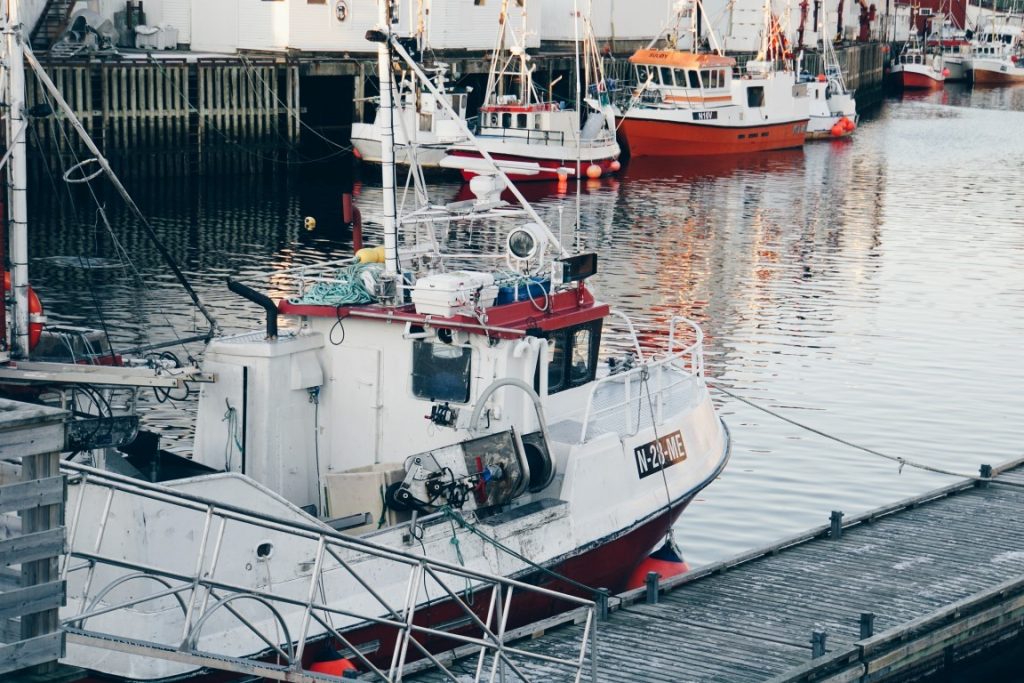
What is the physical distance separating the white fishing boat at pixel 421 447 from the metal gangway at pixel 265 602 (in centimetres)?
5

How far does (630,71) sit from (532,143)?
15.1 metres

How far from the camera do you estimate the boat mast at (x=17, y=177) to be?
1409cm

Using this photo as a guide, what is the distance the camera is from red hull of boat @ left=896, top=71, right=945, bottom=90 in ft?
293

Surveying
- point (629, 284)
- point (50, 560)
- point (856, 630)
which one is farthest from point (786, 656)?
point (629, 284)

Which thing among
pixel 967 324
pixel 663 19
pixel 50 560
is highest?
pixel 663 19

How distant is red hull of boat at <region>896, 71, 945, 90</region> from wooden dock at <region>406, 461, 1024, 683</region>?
7700cm

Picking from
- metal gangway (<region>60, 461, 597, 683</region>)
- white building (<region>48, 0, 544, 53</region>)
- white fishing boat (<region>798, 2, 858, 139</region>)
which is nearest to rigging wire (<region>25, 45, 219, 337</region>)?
metal gangway (<region>60, 461, 597, 683</region>)

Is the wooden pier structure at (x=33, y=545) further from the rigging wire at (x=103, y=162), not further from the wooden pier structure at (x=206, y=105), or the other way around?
the wooden pier structure at (x=206, y=105)

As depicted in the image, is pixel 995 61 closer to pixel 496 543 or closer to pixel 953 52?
pixel 953 52

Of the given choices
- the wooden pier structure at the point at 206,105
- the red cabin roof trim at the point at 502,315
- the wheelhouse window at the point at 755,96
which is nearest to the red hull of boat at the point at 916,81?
the wheelhouse window at the point at 755,96

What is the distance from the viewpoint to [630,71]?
6094 centimetres

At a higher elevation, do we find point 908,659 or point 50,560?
point 50,560

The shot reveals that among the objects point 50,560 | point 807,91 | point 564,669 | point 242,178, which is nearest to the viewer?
point 50,560

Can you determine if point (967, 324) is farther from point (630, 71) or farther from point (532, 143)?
point (630, 71)
